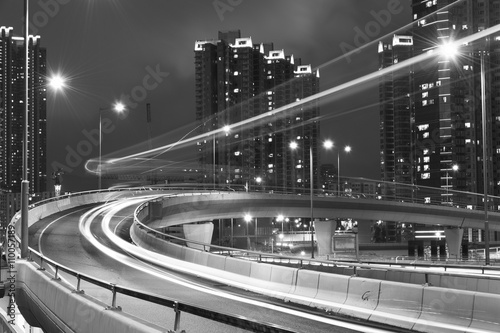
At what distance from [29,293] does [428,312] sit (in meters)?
11.3

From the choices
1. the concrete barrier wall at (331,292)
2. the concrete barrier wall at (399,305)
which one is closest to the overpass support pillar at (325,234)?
the concrete barrier wall at (331,292)


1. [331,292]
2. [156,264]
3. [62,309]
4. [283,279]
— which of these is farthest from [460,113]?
[62,309]

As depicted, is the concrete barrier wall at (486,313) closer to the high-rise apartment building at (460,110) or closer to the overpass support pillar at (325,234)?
the overpass support pillar at (325,234)

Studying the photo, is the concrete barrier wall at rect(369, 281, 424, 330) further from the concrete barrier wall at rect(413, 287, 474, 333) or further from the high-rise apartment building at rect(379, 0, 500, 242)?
the high-rise apartment building at rect(379, 0, 500, 242)

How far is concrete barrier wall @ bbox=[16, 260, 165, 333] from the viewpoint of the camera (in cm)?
1076

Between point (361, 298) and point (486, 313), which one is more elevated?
point (486, 313)

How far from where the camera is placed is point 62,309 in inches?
576

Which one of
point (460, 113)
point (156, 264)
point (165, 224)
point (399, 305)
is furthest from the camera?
point (460, 113)

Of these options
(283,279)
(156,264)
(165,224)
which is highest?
(165,224)

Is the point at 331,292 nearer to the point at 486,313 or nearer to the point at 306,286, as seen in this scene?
the point at 306,286

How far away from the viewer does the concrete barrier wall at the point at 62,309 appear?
1076 centimetres

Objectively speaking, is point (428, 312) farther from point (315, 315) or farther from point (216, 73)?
point (216, 73)

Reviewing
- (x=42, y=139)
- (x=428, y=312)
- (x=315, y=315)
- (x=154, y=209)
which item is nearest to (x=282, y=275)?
(x=315, y=315)

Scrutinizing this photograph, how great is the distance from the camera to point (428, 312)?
15398 millimetres
